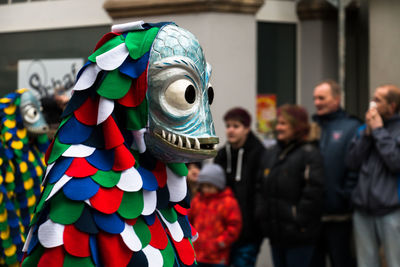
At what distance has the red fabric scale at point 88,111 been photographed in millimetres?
2559

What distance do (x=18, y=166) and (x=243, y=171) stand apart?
204 cm

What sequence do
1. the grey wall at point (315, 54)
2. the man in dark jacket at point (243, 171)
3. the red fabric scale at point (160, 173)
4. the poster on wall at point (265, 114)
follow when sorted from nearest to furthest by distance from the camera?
the red fabric scale at point (160, 173), the man in dark jacket at point (243, 171), the poster on wall at point (265, 114), the grey wall at point (315, 54)

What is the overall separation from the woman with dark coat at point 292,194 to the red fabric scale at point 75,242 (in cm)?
365

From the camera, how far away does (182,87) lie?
2.58 metres

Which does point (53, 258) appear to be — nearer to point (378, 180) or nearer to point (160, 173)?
point (160, 173)

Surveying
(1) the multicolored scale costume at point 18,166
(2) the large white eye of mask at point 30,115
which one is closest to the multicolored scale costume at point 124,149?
(1) the multicolored scale costume at point 18,166

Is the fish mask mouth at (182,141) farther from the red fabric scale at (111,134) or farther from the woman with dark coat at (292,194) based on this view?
the woman with dark coat at (292,194)

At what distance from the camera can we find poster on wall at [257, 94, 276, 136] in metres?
8.83

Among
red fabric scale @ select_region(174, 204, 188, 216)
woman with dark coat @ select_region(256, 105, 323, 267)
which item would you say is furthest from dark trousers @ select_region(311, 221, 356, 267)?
red fabric scale @ select_region(174, 204, 188, 216)

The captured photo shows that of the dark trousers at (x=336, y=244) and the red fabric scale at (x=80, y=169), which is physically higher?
the red fabric scale at (x=80, y=169)

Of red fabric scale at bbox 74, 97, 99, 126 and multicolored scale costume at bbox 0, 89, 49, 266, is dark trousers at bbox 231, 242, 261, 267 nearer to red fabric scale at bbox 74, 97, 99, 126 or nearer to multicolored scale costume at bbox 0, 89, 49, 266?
multicolored scale costume at bbox 0, 89, 49, 266

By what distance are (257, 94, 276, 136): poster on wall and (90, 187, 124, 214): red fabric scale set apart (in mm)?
6358

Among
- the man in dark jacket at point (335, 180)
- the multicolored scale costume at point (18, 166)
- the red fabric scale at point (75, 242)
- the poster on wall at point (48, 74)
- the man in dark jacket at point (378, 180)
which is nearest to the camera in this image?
the red fabric scale at point (75, 242)

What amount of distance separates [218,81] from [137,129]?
18.5 ft
